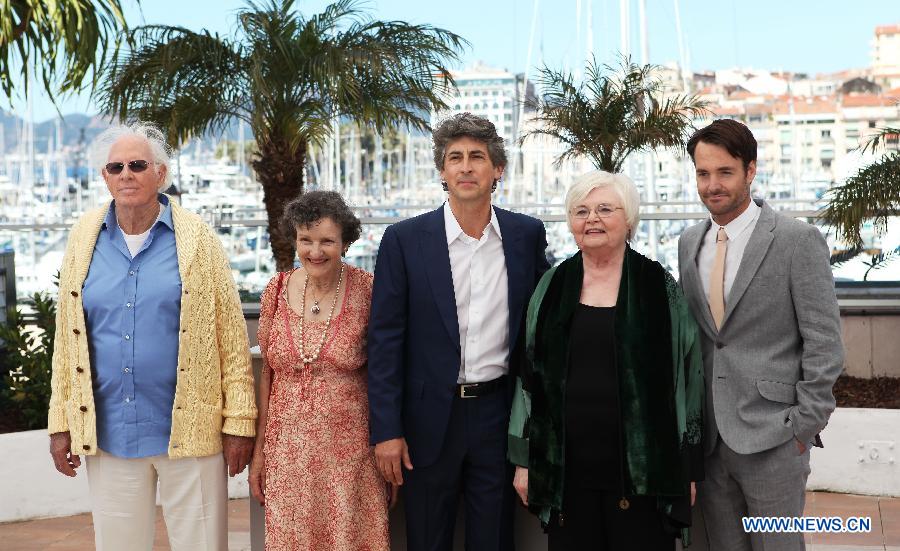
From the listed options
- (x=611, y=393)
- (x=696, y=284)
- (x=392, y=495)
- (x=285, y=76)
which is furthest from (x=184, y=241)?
(x=285, y=76)

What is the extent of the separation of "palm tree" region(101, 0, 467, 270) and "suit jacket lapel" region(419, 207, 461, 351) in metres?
5.33

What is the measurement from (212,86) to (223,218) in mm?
1307

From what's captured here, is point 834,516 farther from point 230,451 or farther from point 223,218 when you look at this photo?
point 223,218

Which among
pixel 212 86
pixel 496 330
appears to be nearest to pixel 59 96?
pixel 212 86

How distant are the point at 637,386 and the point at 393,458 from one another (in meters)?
0.87

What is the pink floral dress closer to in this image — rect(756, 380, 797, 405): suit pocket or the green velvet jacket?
the green velvet jacket

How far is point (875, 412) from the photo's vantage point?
6391mm

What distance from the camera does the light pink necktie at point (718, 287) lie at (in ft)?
10.8

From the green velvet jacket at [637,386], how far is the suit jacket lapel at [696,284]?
0.41 feet

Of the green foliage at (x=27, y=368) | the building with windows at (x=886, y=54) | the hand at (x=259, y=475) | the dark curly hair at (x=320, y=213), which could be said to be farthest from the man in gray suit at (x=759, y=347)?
the building with windows at (x=886, y=54)

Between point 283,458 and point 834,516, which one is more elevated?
point 283,458

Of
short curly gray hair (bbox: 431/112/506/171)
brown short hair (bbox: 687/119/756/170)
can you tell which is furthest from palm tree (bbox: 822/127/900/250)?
short curly gray hair (bbox: 431/112/506/171)

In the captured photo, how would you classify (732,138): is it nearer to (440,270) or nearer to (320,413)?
(440,270)

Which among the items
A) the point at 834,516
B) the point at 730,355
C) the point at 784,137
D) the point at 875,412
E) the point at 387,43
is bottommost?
the point at 834,516
